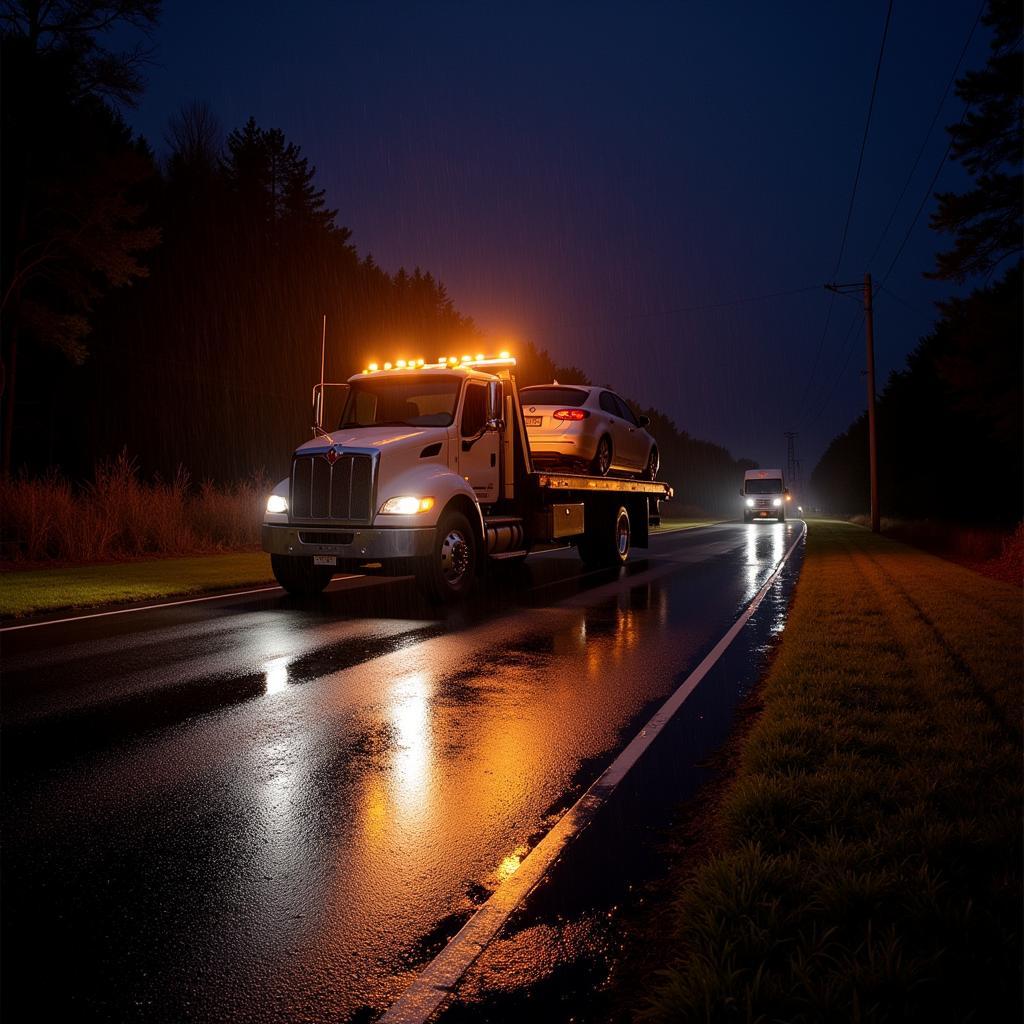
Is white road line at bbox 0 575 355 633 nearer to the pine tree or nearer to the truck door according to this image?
the truck door

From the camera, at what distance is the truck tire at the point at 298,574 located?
12.0 meters

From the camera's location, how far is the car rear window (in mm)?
15453

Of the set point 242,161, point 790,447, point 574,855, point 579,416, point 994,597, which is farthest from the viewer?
point 790,447

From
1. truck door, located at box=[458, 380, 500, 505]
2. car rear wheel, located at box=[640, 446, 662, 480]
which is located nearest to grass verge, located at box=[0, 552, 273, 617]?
truck door, located at box=[458, 380, 500, 505]

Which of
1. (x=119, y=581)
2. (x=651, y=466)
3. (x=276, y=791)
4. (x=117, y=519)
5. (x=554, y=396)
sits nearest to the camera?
(x=276, y=791)

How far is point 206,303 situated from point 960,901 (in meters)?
48.4

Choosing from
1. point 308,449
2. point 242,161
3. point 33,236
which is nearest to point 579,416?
point 308,449

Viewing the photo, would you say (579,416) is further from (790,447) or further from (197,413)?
(790,447)

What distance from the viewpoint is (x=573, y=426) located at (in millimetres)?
15250

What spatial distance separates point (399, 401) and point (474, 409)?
1127mm

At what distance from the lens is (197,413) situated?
44.8 metres

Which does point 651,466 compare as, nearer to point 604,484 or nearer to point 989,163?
point 604,484

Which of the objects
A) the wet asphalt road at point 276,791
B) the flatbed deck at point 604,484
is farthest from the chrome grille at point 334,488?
the flatbed deck at point 604,484

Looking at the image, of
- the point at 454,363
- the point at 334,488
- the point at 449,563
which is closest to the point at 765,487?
the point at 454,363
